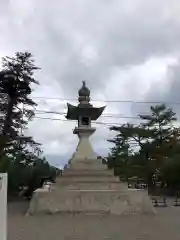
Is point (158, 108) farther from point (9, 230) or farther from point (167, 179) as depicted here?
point (9, 230)

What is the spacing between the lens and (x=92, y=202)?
23219 millimetres

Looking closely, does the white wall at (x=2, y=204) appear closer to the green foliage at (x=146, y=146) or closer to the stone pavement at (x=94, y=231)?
the stone pavement at (x=94, y=231)

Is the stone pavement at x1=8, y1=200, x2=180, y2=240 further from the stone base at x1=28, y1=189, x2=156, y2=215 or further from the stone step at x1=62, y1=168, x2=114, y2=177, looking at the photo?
the stone step at x1=62, y1=168, x2=114, y2=177

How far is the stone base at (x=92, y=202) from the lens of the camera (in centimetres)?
2309

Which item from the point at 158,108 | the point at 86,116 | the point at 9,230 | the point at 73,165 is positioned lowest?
the point at 9,230

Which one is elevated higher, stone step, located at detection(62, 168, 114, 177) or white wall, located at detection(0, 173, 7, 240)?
stone step, located at detection(62, 168, 114, 177)

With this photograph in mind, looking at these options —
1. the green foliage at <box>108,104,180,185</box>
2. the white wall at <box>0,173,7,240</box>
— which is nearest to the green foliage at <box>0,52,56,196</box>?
the green foliage at <box>108,104,180,185</box>

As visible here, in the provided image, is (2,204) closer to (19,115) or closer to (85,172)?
(85,172)

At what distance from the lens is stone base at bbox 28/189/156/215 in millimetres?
23094

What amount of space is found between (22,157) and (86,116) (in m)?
17.7

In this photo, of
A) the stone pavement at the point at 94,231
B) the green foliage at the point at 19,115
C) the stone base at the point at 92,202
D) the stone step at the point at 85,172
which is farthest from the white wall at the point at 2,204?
the green foliage at the point at 19,115

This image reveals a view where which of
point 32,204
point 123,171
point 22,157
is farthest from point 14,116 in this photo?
point 32,204

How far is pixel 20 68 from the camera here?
44.3m

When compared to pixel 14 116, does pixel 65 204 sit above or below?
below
